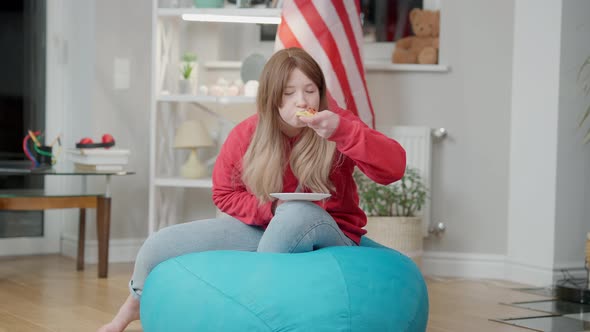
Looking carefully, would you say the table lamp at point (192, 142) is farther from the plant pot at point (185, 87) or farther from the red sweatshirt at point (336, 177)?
the red sweatshirt at point (336, 177)

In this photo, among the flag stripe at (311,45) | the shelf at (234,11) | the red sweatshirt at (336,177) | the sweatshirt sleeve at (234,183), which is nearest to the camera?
the red sweatshirt at (336,177)

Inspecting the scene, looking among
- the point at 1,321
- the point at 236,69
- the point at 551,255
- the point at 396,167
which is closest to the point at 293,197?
the point at 396,167

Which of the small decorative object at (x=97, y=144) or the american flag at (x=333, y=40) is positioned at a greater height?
the american flag at (x=333, y=40)

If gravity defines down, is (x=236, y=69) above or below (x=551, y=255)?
above

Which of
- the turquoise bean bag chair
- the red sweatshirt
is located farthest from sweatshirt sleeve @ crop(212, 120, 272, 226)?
the turquoise bean bag chair

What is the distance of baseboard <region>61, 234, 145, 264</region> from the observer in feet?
14.1

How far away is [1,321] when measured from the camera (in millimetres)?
2859

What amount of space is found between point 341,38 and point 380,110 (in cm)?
52

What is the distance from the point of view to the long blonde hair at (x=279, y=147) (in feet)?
7.55

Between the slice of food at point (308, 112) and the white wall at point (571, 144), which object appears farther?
the white wall at point (571, 144)

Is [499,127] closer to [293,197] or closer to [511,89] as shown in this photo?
[511,89]

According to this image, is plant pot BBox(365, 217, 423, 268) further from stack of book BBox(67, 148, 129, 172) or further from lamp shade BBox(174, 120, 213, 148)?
stack of book BBox(67, 148, 129, 172)

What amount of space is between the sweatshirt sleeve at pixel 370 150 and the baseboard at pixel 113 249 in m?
2.40

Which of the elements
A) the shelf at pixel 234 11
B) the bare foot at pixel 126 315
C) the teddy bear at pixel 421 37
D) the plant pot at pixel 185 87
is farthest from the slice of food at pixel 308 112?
the teddy bear at pixel 421 37
